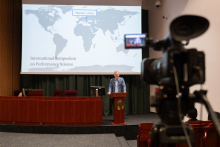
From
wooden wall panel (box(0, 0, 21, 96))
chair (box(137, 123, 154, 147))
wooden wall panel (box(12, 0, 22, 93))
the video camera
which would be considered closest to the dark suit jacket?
chair (box(137, 123, 154, 147))

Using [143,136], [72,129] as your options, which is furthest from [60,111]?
[143,136]

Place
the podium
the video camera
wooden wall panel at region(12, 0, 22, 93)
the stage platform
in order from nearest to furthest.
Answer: the video camera < the stage platform < the podium < wooden wall panel at region(12, 0, 22, 93)

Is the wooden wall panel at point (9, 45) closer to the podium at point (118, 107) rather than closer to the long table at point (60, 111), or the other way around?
the long table at point (60, 111)

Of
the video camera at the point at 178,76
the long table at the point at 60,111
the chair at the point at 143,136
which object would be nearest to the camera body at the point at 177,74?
the video camera at the point at 178,76

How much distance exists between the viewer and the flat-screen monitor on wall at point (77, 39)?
19.5 ft

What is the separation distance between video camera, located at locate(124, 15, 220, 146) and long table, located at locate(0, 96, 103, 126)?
317 cm

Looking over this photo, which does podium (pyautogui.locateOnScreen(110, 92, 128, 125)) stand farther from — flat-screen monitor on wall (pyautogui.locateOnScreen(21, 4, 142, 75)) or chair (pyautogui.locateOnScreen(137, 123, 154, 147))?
chair (pyautogui.locateOnScreen(137, 123, 154, 147))

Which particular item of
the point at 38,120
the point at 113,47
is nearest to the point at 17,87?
the point at 38,120

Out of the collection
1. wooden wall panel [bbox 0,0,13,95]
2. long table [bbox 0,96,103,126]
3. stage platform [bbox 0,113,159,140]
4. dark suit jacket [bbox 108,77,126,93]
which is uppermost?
wooden wall panel [bbox 0,0,13,95]

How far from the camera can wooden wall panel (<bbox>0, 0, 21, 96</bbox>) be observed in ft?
18.9

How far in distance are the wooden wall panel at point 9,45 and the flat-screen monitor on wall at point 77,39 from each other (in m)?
0.47

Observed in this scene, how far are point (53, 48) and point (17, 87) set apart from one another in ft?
5.82

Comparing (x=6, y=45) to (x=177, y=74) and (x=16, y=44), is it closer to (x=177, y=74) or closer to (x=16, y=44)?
(x=16, y=44)

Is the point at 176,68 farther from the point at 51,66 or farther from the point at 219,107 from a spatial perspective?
the point at 51,66
